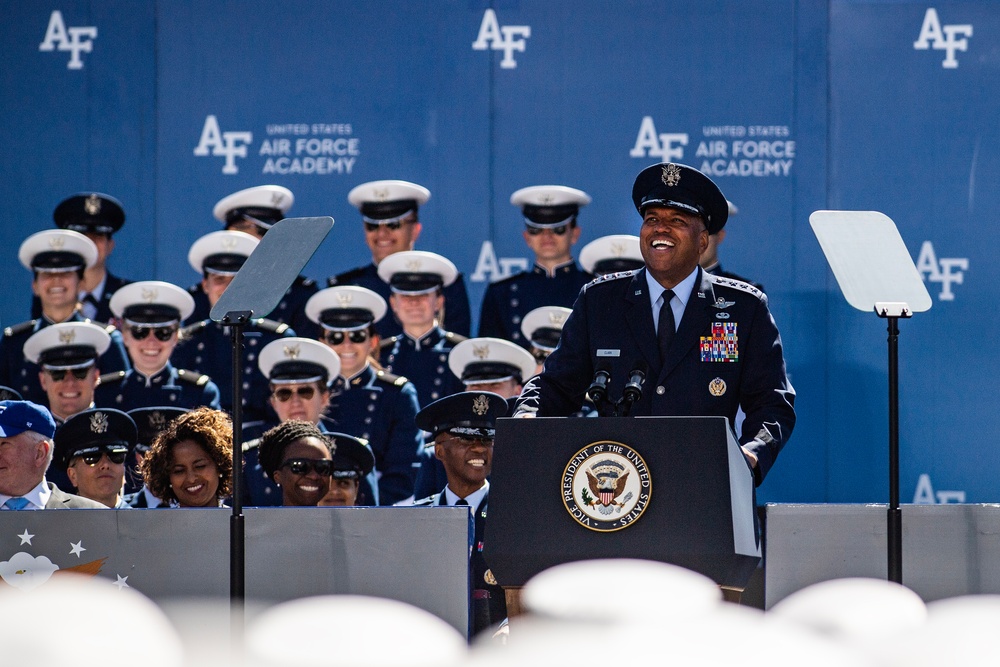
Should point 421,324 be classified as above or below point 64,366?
above

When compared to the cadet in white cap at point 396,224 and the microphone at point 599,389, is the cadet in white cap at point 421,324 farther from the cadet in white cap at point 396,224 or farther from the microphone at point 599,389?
the microphone at point 599,389

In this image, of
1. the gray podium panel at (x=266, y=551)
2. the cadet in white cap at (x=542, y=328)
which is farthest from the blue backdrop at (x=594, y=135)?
the gray podium panel at (x=266, y=551)

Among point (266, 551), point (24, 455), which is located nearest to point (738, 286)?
point (266, 551)

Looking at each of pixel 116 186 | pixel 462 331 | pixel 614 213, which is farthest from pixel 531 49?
pixel 116 186

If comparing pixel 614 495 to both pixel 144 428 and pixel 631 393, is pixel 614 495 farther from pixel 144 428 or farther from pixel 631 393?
pixel 144 428

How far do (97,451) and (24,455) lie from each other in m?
0.85

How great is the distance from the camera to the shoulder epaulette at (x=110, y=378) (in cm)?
546

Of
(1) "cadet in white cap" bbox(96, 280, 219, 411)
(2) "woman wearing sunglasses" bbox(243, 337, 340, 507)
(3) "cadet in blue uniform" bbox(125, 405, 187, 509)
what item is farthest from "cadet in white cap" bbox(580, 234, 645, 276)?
(3) "cadet in blue uniform" bbox(125, 405, 187, 509)

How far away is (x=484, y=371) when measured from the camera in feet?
17.5

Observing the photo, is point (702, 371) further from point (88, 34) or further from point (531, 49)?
point (88, 34)

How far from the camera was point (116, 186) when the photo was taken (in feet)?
17.7

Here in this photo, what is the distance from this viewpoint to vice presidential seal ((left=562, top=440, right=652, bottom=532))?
2.48 meters

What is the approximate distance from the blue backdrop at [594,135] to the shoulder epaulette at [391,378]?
47 cm

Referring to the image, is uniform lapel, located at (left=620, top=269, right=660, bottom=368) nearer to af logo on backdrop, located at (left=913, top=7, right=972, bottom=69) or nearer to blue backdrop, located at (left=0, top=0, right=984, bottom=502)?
blue backdrop, located at (left=0, top=0, right=984, bottom=502)
